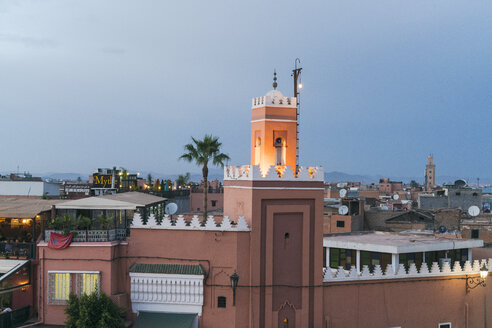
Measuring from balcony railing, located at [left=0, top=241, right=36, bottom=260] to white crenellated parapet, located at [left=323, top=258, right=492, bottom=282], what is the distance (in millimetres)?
11034

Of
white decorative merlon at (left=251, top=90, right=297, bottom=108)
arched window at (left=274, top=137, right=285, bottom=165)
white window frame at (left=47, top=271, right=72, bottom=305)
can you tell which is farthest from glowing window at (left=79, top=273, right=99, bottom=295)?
white decorative merlon at (left=251, top=90, right=297, bottom=108)

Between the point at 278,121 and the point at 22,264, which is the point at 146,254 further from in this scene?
the point at 278,121

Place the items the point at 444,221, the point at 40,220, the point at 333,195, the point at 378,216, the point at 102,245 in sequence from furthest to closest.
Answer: the point at 333,195, the point at 378,216, the point at 444,221, the point at 40,220, the point at 102,245

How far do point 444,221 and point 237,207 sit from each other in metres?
21.3

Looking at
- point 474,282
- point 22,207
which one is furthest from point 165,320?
point 474,282

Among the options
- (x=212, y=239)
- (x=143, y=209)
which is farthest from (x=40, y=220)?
(x=212, y=239)

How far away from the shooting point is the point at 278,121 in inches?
770

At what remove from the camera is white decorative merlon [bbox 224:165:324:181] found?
1848 cm

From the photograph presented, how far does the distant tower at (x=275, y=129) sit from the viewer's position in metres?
19.5

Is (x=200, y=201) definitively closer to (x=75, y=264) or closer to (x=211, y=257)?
(x=211, y=257)

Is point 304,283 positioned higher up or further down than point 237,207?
further down

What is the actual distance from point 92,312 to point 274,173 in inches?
307

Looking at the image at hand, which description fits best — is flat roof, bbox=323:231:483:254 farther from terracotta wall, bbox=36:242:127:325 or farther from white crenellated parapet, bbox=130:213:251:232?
terracotta wall, bbox=36:242:127:325

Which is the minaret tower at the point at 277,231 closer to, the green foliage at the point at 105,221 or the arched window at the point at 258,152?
the arched window at the point at 258,152
